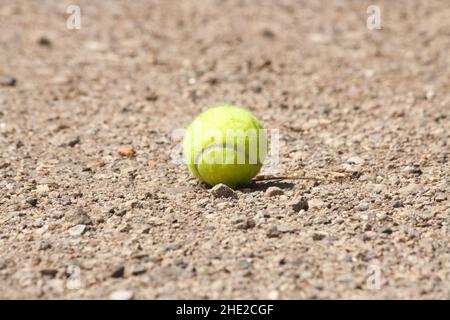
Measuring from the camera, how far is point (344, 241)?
13.9ft

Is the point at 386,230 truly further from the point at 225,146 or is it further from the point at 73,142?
the point at 73,142

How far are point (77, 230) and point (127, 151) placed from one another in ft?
5.76

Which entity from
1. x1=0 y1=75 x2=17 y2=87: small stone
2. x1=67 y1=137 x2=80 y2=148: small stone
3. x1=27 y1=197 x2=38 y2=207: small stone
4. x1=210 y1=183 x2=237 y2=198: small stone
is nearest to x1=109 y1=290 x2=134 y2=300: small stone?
x1=210 y1=183 x2=237 y2=198: small stone

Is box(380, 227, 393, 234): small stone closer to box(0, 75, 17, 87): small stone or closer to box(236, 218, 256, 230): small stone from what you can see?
box(236, 218, 256, 230): small stone

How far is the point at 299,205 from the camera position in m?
4.70

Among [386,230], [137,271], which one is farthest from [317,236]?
[137,271]

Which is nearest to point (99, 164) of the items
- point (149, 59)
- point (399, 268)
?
point (399, 268)

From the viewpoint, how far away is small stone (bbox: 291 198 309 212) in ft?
15.4

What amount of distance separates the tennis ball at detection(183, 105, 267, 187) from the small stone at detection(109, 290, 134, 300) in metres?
1.40

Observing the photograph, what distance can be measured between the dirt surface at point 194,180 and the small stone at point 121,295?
0.6 inches

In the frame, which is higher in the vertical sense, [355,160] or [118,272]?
[355,160]

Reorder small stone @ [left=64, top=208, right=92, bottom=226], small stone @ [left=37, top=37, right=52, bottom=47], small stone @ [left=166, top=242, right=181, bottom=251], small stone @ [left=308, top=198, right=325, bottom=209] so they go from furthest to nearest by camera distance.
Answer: small stone @ [left=37, top=37, right=52, bottom=47]
small stone @ [left=308, top=198, right=325, bottom=209]
small stone @ [left=64, top=208, right=92, bottom=226]
small stone @ [left=166, top=242, right=181, bottom=251]
